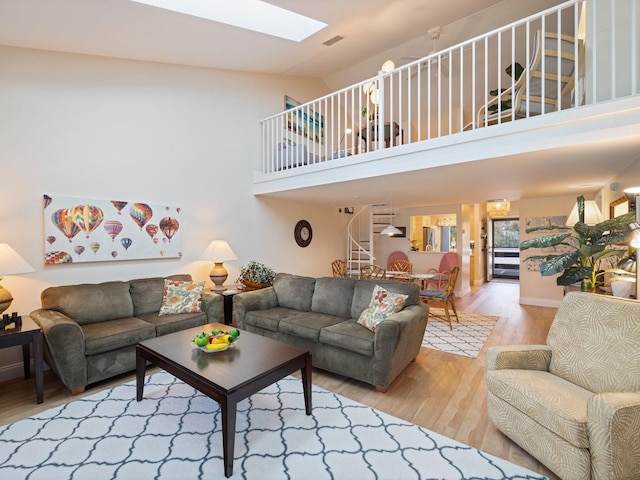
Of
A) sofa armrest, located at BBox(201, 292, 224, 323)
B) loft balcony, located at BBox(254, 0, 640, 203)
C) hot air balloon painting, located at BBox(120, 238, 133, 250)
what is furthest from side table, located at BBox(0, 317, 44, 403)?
loft balcony, located at BBox(254, 0, 640, 203)

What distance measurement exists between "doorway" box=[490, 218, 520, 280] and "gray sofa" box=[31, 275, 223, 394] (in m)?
9.83

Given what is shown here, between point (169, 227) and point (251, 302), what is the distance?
165 centimetres

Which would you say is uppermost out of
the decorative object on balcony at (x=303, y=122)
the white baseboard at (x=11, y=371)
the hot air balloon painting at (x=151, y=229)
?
the decorative object on balcony at (x=303, y=122)

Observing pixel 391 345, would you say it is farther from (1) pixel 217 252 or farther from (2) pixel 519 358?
(1) pixel 217 252

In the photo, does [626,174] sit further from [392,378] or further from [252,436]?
[252,436]

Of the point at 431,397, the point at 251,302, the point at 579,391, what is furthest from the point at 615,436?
the point at 251,302

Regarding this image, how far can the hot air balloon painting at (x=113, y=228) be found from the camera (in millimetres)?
3762

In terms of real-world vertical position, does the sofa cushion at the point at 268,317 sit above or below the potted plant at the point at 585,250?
below

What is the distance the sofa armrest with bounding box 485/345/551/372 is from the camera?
2168 millimetres

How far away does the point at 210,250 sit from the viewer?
177 inches

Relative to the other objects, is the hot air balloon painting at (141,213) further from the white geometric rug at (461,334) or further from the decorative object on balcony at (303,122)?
the white geometric rug at (461,334)

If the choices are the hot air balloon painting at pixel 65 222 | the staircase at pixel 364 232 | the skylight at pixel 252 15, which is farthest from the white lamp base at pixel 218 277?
the staircase at pixel 364 232

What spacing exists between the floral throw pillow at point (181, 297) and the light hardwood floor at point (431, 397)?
817 millimetres

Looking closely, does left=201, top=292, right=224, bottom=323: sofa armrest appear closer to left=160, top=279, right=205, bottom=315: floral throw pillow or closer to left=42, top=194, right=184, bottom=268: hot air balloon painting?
left=160, top=279, right=205, bottom=315: floral throw pillow
